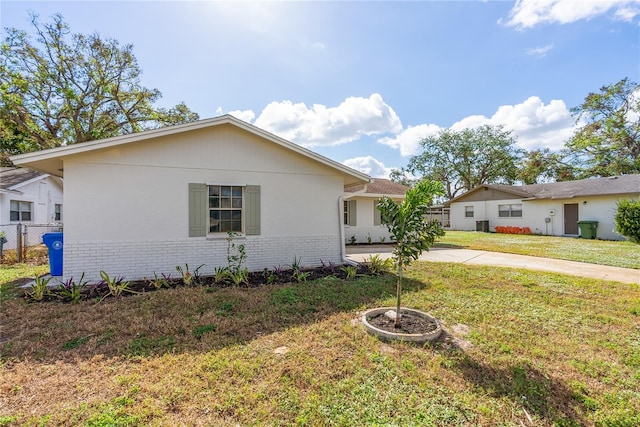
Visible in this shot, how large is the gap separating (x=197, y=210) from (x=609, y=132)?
33.5 meters

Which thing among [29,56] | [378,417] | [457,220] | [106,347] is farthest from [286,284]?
[457,220]

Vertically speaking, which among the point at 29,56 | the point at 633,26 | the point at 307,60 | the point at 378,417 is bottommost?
the point at 378,417

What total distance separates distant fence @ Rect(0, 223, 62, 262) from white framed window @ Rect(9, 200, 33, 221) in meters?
0.60

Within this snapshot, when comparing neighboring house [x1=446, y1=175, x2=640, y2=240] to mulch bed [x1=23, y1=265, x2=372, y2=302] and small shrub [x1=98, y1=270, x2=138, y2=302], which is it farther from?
small shrub [x1=98, y1=270, x2=138, y2=302]

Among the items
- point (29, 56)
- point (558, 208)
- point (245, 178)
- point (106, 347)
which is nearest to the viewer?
point (106, 347)

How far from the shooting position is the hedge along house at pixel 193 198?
5945mm

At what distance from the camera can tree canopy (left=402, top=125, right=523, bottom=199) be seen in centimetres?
3228

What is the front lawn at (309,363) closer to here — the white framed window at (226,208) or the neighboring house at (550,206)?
the white framed window at (226,208)

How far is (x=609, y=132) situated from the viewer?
80.7ft

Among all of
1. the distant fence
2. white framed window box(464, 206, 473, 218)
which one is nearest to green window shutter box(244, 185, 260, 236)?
the distant fence

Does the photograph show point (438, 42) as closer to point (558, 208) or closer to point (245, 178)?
point (245, 178)

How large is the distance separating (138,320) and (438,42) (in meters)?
10.5

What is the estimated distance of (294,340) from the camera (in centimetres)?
361

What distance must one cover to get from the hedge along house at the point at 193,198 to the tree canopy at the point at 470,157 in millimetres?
27148
